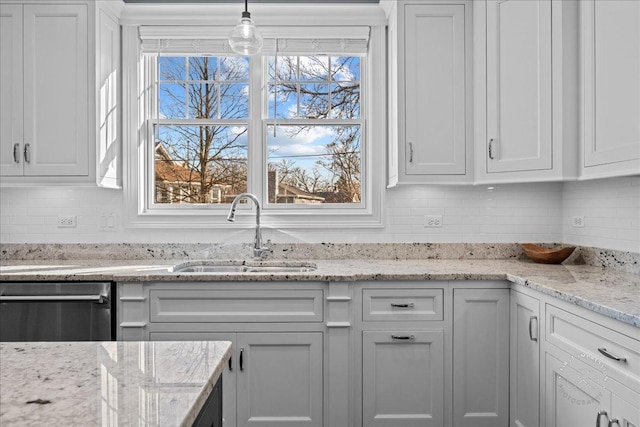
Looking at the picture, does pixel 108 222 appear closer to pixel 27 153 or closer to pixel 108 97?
pixel 27 153

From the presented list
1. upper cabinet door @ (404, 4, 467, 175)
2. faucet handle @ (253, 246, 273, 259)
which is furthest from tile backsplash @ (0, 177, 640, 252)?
upper cabinet door @ (404, 4, 467, 175)

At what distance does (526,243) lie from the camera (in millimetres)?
2979

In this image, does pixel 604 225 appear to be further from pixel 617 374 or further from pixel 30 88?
pixel 30 88

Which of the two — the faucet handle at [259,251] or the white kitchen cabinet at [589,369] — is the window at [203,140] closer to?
the faucet handle at [259,251]

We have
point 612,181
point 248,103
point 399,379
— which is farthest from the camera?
point 248,103

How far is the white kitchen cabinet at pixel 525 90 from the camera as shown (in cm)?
229

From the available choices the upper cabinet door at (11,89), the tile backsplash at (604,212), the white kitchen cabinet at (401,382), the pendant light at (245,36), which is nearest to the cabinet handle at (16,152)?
the upper cabinet door at (11,89)

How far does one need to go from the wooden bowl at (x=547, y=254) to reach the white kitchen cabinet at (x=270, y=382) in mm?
1528

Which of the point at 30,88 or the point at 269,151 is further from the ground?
the point at 30,88

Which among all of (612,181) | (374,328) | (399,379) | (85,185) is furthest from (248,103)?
(612,181)

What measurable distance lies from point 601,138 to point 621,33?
1.52ft

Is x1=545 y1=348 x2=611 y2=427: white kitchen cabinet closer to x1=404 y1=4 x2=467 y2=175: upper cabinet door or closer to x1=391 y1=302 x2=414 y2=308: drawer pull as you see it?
x1=391 y1=302 x2=414 y2=308: drawer pull

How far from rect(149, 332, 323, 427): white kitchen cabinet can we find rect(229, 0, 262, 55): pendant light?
58.5 inches

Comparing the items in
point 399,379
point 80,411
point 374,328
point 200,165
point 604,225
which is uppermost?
point 200,165
